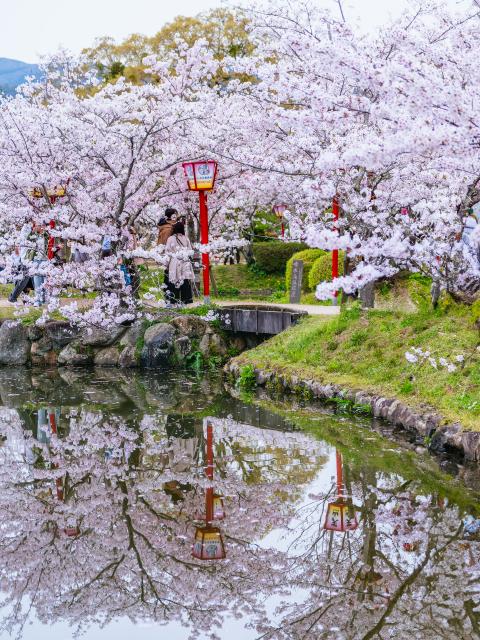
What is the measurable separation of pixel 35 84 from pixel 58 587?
13.0 meters

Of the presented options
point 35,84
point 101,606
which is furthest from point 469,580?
point 35,84

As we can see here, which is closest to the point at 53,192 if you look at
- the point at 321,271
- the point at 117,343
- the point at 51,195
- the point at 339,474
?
the point at 51,195

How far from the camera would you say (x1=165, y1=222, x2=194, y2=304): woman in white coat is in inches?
581

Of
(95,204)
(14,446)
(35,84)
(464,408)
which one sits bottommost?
(14,446)

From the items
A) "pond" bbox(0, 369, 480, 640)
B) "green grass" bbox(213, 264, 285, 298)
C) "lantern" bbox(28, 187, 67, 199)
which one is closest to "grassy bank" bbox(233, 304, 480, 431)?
"pond" bbox(0, 369, 480, 640)

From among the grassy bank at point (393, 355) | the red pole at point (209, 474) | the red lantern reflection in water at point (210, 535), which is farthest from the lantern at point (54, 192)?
the red lantern reflection in water at point (210, 535)

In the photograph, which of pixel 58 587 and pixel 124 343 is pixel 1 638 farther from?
pixel 124 343

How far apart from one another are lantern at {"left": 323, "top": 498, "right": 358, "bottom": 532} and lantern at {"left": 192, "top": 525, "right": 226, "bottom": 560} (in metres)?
0.91

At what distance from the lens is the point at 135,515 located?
21.6 feet

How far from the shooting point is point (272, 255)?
23.7 meters

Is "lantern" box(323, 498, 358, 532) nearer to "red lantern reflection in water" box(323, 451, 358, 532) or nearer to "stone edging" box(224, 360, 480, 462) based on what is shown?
"red lantern reflection in water" box(323, 451, 358, 532)

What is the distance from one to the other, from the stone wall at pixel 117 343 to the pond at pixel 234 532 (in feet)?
15.4

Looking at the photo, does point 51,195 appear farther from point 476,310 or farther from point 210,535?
→ point 210,535

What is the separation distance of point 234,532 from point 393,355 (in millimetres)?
5196
